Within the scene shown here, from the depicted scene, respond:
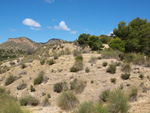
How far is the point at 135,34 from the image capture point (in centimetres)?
2223

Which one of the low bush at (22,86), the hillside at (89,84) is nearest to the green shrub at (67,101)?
the hillside at (89,84)

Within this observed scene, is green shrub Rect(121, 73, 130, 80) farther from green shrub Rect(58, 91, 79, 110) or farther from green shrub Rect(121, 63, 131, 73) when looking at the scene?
green shrub Rect(58, 91, 79, 110)

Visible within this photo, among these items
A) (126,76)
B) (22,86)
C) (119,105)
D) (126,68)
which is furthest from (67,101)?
(22,86)

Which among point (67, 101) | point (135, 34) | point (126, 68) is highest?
point (135, 34)

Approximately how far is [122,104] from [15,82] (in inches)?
455

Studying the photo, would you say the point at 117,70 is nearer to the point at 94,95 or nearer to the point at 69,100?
the point at 94,95

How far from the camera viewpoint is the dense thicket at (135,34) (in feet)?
68.3

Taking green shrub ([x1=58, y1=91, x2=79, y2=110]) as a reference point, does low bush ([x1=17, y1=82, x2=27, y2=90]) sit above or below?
above

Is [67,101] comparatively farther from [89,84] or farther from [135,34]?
[135,34]

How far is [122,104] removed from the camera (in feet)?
17.1

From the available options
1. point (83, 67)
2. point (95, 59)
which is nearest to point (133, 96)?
point (83, 67)

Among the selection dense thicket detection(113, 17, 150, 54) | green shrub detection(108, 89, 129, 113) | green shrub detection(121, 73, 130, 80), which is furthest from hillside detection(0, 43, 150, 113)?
dense thicket detection(113, 17, 150, 54)

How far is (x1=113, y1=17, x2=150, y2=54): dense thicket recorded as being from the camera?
20.8m

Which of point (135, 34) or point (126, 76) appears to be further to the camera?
point (135, 34)
